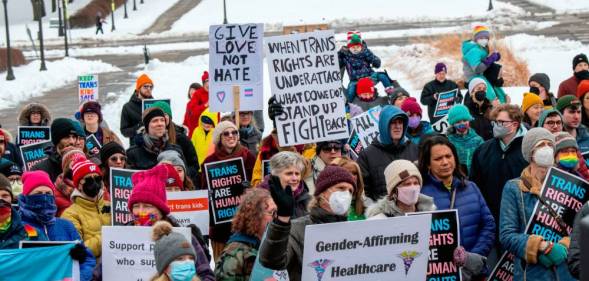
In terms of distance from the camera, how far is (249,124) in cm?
1172

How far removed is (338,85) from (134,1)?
5518 centimetres

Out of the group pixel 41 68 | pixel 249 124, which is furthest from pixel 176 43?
pixel 249 124

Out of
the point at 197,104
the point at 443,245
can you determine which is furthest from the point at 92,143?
the point at 443,245

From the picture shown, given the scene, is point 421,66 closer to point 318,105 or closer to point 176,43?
point 318,105

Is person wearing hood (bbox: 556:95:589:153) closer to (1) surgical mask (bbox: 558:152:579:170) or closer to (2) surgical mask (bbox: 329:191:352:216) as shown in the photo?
(1) surgical mask (bbox: 558:152:579:170)

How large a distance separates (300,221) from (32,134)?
22.5 feet

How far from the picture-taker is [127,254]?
22.2 feet

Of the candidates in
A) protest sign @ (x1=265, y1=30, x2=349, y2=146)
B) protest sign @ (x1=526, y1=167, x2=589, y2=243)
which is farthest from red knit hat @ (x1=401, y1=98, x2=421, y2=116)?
protest sign @ (x1=526, y1=167, x2=589, y2=243)

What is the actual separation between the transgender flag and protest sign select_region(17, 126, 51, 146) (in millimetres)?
5711

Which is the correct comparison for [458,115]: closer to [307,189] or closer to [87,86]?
[307,189]

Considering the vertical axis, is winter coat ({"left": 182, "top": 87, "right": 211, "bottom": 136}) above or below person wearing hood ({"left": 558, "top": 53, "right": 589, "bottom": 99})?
below

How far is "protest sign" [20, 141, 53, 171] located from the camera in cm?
1142

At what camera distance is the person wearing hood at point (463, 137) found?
10.2 m

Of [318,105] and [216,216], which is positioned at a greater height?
[318,105]
